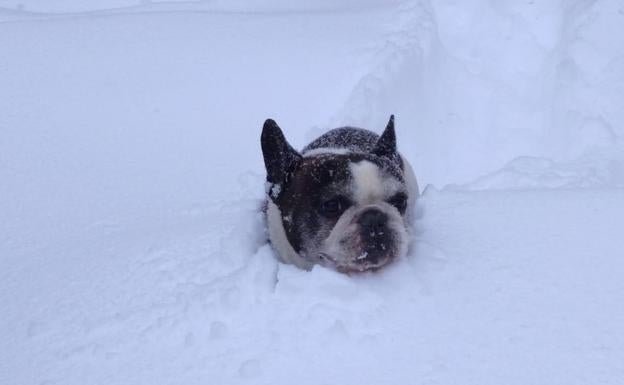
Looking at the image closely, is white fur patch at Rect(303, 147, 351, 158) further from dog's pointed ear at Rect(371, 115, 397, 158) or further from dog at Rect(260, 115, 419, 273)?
dog's pointed ear at Rect(371, 115, 397, 158)

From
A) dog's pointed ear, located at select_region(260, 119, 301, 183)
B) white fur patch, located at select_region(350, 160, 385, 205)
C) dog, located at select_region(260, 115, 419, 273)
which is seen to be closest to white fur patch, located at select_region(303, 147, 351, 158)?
dog, located at select_region(260, 115, 419, 273)

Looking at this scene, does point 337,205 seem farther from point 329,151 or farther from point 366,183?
point 329,151

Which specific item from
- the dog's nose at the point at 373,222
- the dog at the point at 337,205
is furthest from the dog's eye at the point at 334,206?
the dog's nose at the point at 373,222

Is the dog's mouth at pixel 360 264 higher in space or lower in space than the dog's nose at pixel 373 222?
lower

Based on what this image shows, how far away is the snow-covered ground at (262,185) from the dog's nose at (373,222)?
0.23 metres

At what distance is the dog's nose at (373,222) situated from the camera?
11.9 ft

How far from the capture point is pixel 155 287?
3445 millimetres

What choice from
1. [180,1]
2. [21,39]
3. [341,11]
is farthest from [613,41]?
[21,39]

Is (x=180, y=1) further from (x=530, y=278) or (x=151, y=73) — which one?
(x=530, y=278)

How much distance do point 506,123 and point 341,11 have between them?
2.69 m

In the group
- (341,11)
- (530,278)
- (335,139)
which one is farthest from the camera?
(341,11)

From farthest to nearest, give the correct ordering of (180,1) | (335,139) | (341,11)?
(180,1) < (341,11) < (335,139)

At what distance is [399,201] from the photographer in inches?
163

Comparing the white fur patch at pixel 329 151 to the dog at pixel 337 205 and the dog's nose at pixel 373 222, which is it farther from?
the dog's nose at pixel 373 222
